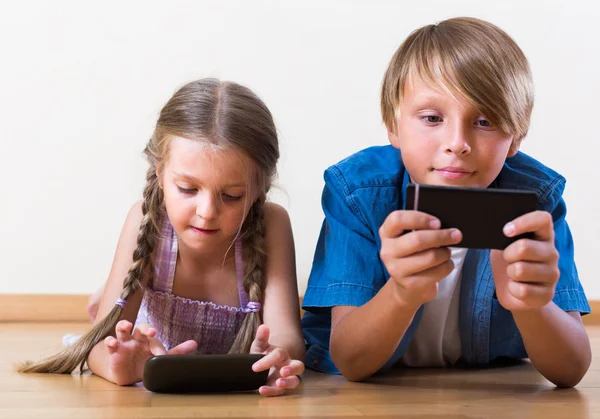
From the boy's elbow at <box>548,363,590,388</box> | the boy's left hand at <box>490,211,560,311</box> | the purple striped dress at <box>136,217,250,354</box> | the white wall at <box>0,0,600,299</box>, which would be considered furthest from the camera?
the white wall at <box>0,0,600,299</box>

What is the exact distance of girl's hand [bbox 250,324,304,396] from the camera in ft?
3.66

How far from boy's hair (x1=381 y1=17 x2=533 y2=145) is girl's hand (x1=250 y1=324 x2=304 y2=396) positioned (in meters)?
0.43

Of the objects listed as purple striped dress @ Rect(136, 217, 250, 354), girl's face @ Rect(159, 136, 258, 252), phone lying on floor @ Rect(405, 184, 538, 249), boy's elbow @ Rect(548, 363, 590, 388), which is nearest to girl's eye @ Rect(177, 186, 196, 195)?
girl's face @ Rect(159, 136, 258, 252)

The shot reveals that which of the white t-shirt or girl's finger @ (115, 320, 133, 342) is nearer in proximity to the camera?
girl's finger @ (115, 320, 133, 342)

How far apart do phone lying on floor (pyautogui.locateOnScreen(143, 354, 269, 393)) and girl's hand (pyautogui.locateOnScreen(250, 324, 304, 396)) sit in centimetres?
2

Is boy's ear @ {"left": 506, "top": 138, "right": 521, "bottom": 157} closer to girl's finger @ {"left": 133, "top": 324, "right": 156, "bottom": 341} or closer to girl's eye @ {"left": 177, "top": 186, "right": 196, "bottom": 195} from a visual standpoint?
girl's eye @ {"left": 177, "top": 186, "right": 196, "bottom": 195}

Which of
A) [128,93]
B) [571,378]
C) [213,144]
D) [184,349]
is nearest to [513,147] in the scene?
A: [571,378]

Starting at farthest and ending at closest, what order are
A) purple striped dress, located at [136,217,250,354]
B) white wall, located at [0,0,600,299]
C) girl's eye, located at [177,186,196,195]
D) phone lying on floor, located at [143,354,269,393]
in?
white wall, located at [0,0,600,299], purple striped dress, located at [136,217,250,354], girl's eye, located at [177,186,196,195], phone lying on floor, located at [143,354,269,393]

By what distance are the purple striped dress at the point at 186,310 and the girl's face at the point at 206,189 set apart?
112 mm

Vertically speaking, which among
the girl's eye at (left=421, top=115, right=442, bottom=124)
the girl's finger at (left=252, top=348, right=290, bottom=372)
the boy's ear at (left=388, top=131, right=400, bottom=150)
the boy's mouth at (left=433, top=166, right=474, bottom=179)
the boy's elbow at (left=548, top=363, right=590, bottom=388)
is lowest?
the boy's elbow at (left=548, top=363, right=590, bottom=388)

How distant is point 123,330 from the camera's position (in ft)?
3.74

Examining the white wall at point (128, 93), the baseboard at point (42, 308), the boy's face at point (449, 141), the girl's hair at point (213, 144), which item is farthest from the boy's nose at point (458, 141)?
the baseboard at point (42, 308)

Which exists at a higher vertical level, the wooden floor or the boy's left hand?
the boy's left hand

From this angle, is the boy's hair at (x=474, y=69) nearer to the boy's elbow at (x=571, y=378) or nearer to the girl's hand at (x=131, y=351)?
the boy's elbow at (x=571, y=378)
